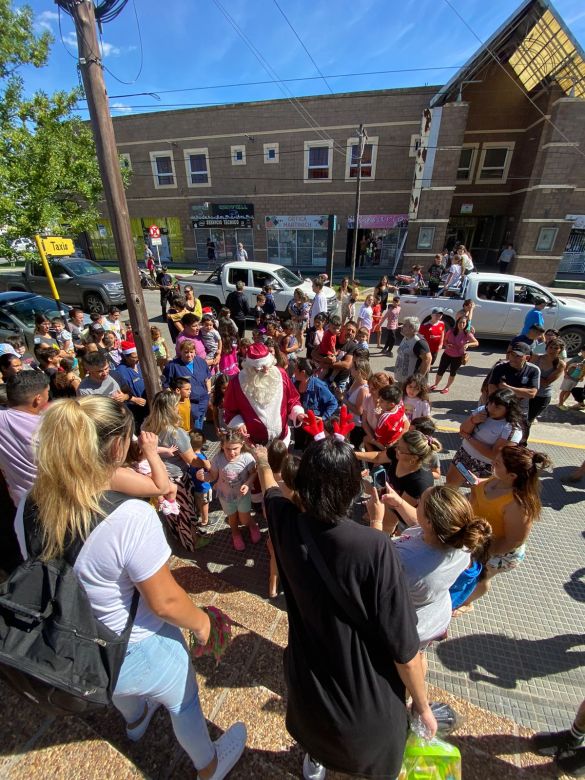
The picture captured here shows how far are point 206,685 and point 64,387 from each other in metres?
3.77

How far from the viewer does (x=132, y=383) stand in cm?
475

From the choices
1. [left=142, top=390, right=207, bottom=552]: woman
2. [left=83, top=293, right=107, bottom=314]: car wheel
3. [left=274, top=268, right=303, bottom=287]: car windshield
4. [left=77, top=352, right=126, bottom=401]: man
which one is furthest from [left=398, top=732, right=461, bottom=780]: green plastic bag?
[left=83, top=293, right=107, bottom=314]: car wheel

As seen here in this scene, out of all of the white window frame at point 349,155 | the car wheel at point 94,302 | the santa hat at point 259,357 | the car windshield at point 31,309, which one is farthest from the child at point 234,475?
the white window frame at point 349,155

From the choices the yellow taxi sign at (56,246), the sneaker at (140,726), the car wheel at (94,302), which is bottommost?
the car wheel at (94,302)

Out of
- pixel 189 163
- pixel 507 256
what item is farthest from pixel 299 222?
pixel 507 256

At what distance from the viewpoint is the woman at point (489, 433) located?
130 inches

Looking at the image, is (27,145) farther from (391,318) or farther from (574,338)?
(574,338)

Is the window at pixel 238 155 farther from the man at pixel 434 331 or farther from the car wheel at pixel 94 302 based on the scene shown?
the man at pixel 434 331

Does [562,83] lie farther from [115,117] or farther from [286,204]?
[115,117]

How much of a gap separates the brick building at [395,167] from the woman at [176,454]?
14576mm

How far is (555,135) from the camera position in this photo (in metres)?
15.5

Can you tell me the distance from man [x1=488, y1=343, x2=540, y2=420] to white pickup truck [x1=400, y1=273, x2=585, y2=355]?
441 centimetres

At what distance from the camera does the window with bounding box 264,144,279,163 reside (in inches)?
834

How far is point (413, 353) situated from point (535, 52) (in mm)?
19270
